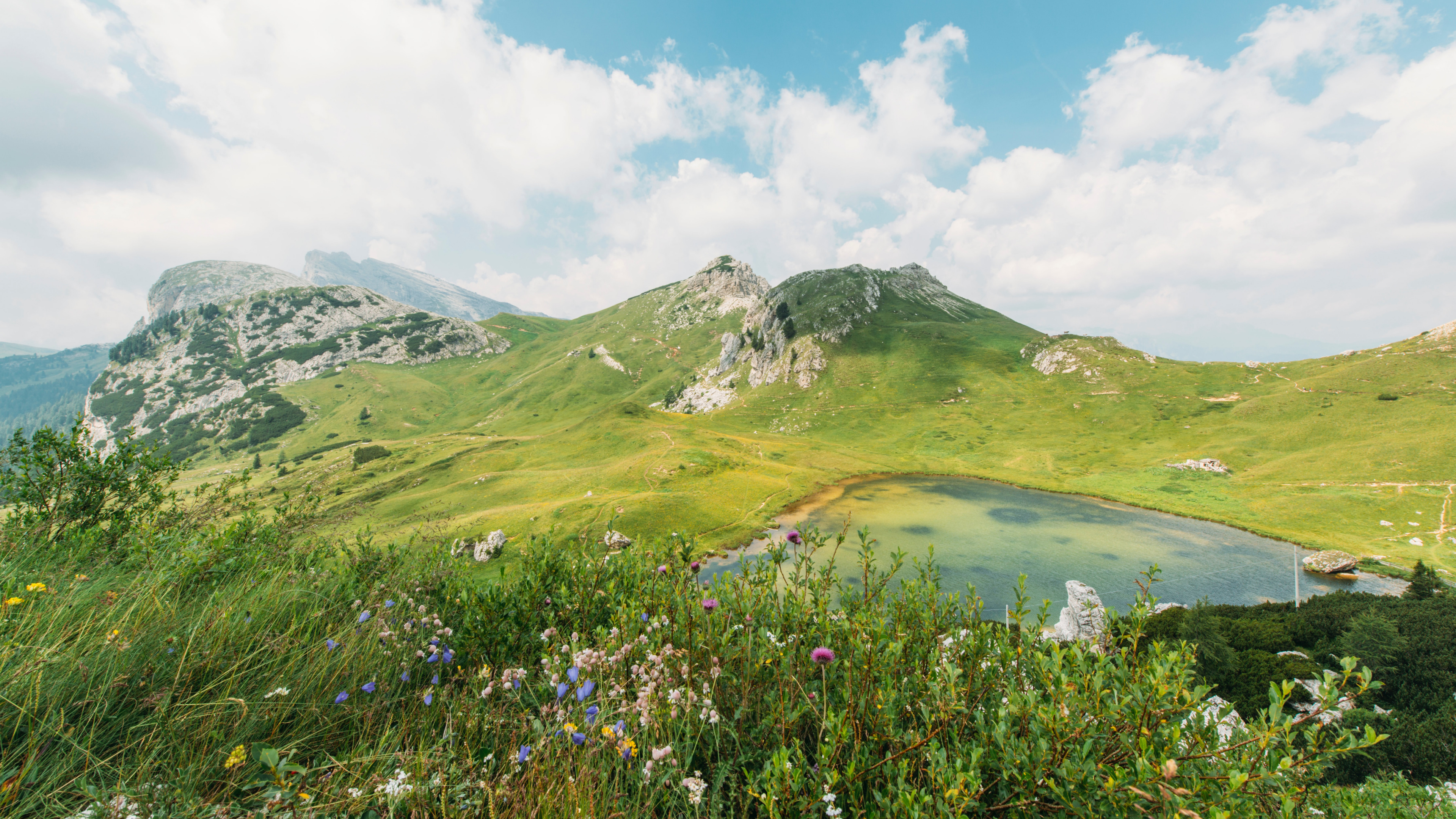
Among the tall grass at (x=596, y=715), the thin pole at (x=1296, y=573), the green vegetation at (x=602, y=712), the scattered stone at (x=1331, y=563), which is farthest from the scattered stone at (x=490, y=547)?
the scattered stone at (x=1331, y=563)

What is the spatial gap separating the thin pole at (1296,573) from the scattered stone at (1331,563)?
0.65 metres

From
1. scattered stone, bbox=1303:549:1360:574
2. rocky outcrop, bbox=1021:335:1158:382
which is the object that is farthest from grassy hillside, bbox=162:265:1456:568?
scattered stone, bbox=1303:549:1360:574

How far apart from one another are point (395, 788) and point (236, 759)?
116 centimetres

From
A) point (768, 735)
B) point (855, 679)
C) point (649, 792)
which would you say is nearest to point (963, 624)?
point (855, 679)

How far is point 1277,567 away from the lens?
150ft

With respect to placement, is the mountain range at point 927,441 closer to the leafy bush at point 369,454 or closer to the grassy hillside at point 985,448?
the grassy hillside at point 985,448

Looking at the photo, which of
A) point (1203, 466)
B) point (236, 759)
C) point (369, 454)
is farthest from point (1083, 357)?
point (369, 454)

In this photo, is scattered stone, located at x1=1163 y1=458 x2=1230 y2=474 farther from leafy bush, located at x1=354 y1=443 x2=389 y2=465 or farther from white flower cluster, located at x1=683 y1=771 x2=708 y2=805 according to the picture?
leafy bush, located at x1=354 y1=443 x2=389 y2=465

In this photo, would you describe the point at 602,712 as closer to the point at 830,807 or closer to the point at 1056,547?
the point at 830,807

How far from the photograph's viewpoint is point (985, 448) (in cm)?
9881

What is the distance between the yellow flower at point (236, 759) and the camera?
3.24m

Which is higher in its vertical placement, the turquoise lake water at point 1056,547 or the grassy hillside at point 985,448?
the grassy hillside at point 985,448

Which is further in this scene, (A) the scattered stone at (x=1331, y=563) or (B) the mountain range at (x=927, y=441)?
(B) the mountain range at (x=927, y=441)

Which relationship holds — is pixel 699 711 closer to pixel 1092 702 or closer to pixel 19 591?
pixel 1092 702
